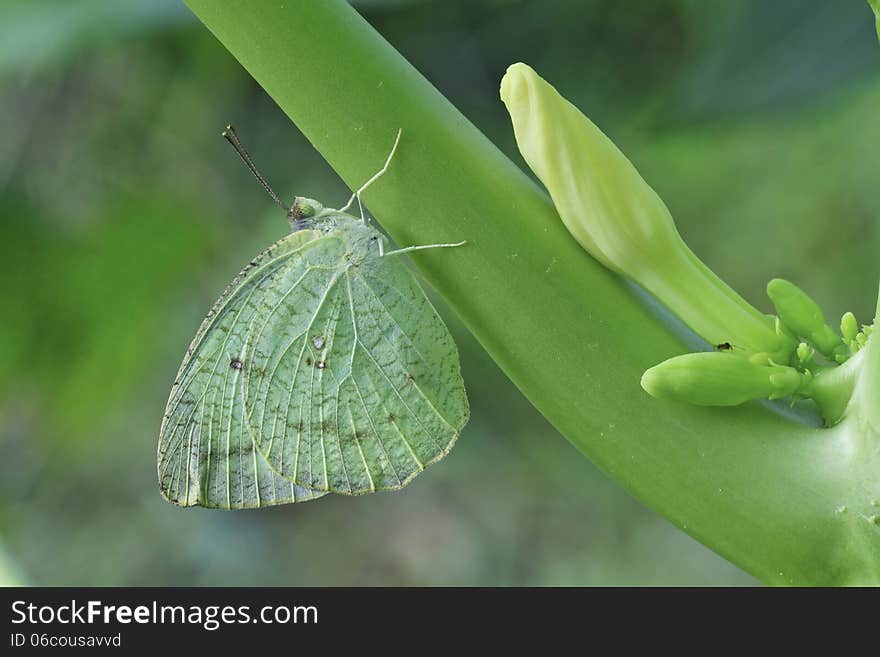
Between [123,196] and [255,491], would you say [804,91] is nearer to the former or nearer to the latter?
[255,491]

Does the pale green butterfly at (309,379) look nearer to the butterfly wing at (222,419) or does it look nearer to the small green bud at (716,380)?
the butterfly wing at (222,419)

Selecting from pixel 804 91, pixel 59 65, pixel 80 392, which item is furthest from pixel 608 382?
pixel 59 65

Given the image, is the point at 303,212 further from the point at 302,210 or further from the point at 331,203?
the point at 331,203

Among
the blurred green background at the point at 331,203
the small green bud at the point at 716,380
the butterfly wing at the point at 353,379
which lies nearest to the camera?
the small green bud at the point at 716,380

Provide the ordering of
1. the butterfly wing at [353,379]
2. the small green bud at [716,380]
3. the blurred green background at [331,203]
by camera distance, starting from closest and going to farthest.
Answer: the small green bud at [716,380]
the butterfly wing at [353,379]
the blurred green background at [331,203]

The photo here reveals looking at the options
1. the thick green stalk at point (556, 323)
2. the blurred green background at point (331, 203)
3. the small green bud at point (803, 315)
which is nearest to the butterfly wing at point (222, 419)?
the blurred green background at point (331, 203)

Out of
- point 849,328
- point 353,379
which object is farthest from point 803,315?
point 353,379
